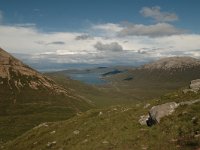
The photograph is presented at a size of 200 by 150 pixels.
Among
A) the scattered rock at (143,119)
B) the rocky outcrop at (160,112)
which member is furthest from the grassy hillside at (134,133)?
the rocky outcrop at (160,112)

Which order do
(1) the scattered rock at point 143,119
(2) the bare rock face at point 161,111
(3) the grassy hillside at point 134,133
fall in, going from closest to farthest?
1. (3) the grassy hillside at point 134,133
2. (2) the bare rock face at point 161,111
3. (1) the scattered rock at point 143,119

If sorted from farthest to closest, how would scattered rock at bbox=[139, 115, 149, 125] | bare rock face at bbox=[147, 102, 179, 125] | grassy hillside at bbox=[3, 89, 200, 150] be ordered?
1. scattered rock at bbox=[139, 115, 149, 125]
2. bare rock face at bbox=[147, 102, 179, 125]
3. grassy hillside at bbox=[3, 89, 200, 150]

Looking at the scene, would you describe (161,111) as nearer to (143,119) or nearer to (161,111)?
(161,111)

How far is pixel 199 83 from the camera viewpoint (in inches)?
1682

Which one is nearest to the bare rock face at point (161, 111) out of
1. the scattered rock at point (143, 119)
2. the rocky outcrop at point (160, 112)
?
the rocky outcrop at point (160, 112)

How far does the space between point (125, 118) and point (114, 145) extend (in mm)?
9584

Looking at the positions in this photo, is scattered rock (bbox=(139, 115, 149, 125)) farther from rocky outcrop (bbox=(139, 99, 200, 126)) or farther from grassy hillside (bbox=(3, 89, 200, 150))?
grassy hillside (bbox=(3, 89, 200, 150))

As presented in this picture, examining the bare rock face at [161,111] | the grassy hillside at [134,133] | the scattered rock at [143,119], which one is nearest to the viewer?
the grassy hillside at [134,133]

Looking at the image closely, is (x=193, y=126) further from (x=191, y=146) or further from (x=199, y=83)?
(x=199, y=83)

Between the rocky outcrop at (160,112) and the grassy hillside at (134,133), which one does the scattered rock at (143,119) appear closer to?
the rocky outcrop at (160,112)

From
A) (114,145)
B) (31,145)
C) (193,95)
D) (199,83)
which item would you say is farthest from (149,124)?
(31,145)

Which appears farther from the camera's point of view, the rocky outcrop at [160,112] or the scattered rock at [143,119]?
the scattered rock at [143,119]

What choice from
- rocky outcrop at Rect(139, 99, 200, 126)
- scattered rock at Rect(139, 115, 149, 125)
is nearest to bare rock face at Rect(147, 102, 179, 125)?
rocky outcrop at Rect(139, 99, 200, 126)

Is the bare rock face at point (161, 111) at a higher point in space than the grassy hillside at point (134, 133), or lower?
higher
